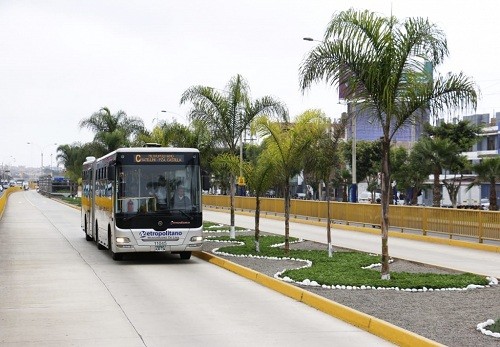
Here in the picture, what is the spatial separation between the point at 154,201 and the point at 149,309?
8344 millimetres

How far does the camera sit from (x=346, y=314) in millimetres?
11953

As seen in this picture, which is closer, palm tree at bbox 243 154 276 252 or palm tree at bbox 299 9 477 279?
palm tree at bbox 299 9 477 279

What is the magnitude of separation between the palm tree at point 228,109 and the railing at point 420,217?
749 centimetres

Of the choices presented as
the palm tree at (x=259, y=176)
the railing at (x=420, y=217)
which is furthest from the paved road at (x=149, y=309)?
the railing at (x=420, y=217)

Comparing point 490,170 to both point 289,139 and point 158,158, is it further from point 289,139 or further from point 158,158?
point 158,158

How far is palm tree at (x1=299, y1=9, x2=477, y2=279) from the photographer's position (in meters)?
16.2

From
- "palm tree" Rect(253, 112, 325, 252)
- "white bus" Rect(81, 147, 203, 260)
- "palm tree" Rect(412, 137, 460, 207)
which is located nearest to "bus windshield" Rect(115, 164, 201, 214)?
"white bus" Rect(81, 147, 203, 260)

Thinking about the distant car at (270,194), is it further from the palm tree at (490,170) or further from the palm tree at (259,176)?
the palm tree at (259,176)

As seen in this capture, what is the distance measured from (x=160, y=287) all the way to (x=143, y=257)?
304 inches

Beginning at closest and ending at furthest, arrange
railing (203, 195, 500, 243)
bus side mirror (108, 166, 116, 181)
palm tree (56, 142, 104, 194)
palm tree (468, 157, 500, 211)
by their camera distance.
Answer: bus side mirror (108, 166, 116, 181) → railing (203, 195, 500, 243) → palm tree (468, 157, 500, 211) → palm tree (56, 142, 104, 194)

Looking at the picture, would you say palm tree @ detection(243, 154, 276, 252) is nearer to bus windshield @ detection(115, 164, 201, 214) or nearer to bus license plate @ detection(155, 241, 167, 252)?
bus windshield @ detection(115, 164, 201, 214)

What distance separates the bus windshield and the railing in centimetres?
1029

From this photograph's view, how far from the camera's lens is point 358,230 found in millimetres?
37031

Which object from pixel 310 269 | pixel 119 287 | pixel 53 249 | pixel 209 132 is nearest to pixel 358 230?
pixel 209 132
